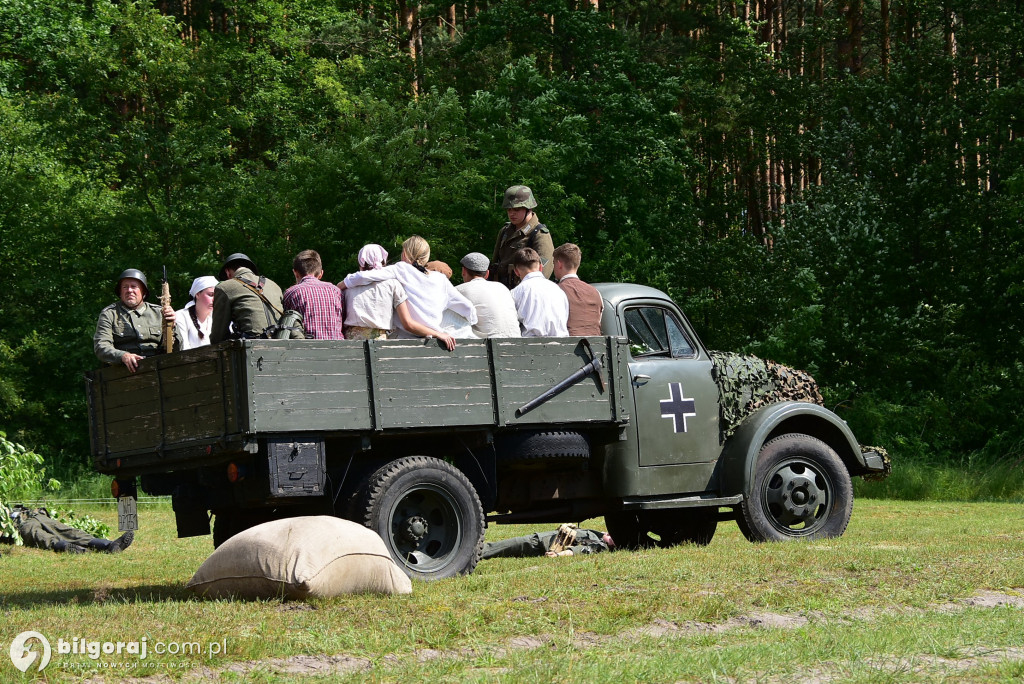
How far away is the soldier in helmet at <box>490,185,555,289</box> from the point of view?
35.0 ft

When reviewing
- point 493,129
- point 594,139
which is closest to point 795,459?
point 493,129

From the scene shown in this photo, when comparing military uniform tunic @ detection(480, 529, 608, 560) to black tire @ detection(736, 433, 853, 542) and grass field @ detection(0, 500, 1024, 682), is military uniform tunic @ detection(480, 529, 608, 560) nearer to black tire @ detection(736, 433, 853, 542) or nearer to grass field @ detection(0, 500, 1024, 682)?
grass field @ detection(0, 500, 1024, 682)

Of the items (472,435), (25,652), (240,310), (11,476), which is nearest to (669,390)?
(472,435)

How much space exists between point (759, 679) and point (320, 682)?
5.83ft

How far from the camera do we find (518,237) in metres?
10.8

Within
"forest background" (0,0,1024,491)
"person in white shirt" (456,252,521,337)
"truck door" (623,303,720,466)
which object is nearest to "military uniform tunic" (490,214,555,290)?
"truck door" (623,303,720,466)

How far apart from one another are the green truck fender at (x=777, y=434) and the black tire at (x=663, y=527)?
983 millimetres

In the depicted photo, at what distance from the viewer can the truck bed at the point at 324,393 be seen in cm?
791

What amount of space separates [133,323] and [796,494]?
5295 mm

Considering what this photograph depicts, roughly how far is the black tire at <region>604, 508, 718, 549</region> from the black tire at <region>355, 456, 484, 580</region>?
10.1 feet

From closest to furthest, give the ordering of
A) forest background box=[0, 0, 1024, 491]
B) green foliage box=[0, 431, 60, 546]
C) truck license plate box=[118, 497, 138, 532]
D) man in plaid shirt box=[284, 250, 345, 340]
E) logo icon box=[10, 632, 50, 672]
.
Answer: logo icon box=[10, 632, 50, 672] < truck license plate box=[118, 497, 138, 532] < man in plaid shirt box=[284, 250, 345, 340] < green foliage box=[0, 431, 60, 546] < forest background box=[0, 0, 1024, 491]

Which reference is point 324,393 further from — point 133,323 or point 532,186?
point 532,186

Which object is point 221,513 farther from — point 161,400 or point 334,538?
point 334,538

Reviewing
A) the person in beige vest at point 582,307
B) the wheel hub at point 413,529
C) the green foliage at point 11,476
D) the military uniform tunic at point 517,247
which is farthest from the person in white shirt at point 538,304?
the green foliage at point 11,476
